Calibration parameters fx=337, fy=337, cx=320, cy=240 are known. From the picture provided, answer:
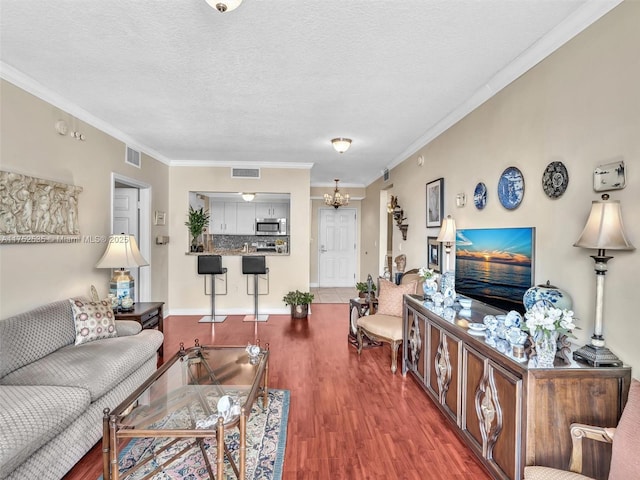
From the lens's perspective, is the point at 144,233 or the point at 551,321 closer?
the point at 551,321

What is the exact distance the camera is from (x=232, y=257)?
5.86 meters

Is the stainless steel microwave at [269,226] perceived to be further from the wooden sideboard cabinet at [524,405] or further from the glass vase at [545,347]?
the glass vase at [545,347]

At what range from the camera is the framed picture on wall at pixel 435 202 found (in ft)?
12.5

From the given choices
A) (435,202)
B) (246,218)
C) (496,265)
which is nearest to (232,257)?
(246,218)

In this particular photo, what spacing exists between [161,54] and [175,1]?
609 millimetres

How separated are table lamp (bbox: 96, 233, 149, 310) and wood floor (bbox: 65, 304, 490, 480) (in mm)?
954

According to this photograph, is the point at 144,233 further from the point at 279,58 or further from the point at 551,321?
the point at 551,321

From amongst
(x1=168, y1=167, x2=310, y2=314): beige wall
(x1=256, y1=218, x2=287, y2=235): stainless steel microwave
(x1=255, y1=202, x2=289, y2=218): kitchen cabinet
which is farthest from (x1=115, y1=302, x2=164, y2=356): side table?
(x1=255, y1=202, x2=289, y2=218): kitchen cabinet

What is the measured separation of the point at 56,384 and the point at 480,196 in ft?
11.3

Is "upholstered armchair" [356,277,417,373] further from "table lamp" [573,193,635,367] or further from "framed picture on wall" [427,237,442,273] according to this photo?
"table lamp" [573,193,635,367]

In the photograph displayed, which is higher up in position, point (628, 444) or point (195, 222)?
point (195, 222)

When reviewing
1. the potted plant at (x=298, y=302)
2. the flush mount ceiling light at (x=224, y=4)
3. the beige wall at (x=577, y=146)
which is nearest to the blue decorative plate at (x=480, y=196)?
the beige wall at (x=577, y=146)

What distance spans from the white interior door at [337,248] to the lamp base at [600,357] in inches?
288

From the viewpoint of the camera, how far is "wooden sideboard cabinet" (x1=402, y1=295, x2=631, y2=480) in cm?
158
